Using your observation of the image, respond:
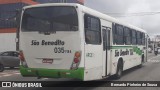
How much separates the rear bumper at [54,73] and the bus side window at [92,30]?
132cm

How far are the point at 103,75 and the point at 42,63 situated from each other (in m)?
3.13

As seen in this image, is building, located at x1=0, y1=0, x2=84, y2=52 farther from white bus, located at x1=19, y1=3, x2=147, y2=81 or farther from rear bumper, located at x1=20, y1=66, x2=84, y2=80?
rear bumper, located at x1=20, y1=66, x2=84, y2=80

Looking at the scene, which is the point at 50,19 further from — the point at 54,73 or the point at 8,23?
the point at 8,23

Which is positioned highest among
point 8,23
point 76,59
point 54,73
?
point 8,23

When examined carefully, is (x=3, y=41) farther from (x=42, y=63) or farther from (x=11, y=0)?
(x=42, y=63)

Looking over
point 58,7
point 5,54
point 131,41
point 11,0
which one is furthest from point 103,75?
point 11,0

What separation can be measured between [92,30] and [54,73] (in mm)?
2319

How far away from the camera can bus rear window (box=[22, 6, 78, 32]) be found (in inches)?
491

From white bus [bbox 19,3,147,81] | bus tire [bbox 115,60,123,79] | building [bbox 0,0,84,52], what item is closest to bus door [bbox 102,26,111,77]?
white bus [bbox 19,3,147,81]

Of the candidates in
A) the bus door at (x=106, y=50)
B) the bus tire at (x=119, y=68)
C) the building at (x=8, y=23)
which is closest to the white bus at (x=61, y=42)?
the bus door at (x=106, y=50)

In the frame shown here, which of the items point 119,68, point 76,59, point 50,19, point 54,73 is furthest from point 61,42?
point 119,68

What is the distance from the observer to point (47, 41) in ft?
41.5

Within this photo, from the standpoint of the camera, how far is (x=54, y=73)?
1236 centimetres

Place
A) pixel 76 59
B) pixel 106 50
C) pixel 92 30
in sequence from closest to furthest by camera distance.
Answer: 1. pixel 76 59
2. pixel 92 30
3. pixel 106 50
